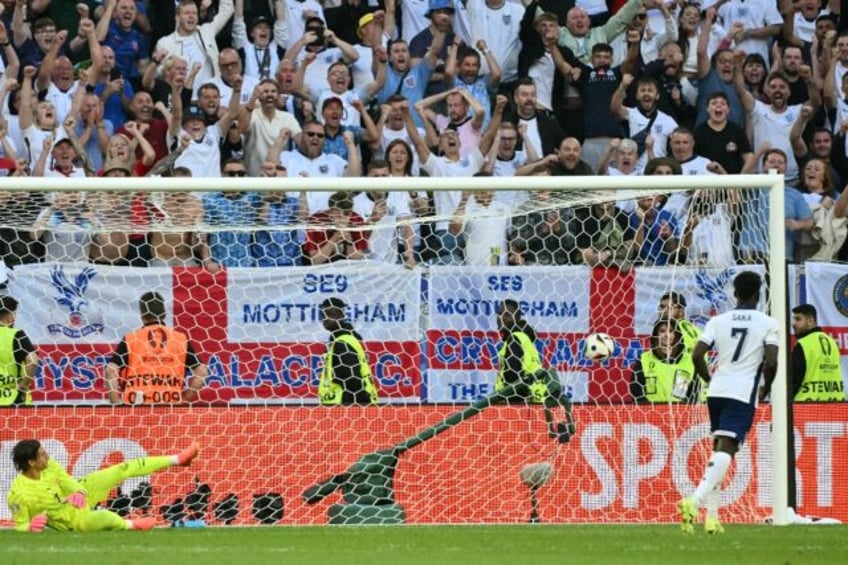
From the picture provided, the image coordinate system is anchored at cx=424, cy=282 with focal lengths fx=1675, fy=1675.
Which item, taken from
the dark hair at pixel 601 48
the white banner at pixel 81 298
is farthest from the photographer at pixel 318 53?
the white banner at pixel 81 298

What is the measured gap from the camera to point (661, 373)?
13.8 meters

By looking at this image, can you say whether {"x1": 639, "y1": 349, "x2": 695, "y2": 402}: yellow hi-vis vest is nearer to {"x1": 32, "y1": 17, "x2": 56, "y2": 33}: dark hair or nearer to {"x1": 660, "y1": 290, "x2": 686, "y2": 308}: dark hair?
{"x1": 660, "y1": 290, "x2": 686, "y2": 308}: dark hair

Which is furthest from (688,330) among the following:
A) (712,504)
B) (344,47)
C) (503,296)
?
(344,47)

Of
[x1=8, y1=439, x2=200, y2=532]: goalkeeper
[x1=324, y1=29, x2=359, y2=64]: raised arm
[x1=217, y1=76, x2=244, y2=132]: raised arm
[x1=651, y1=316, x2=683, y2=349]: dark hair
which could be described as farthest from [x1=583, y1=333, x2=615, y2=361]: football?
[x1=324, y1=29, x2=359, y2=64]: raised arm

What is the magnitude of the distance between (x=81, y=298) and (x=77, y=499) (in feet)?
9.71

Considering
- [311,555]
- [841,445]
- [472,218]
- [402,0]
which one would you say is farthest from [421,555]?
[402,0]

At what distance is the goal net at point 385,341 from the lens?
13047mm

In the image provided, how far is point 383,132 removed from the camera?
17.6 meters

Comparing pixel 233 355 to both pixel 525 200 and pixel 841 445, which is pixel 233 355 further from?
pixel 841 445

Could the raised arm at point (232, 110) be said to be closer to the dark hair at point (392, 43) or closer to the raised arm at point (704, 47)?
the dark hair at point (392, 43)

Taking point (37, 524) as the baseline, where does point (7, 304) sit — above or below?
above

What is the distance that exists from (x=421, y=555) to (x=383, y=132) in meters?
8.56

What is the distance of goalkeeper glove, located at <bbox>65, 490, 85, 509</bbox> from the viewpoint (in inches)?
462

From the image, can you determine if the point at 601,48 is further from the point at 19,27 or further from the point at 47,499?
the point at 47,499
